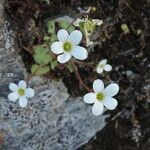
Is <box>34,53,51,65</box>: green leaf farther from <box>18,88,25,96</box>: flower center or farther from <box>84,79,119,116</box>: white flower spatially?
<box>84,79,119,116</box>: white flower

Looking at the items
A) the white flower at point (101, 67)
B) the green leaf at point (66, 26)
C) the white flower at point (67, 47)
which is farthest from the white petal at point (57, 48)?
the white flower at point (101, 67)

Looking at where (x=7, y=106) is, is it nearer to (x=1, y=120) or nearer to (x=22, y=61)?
(x=1, y=120)

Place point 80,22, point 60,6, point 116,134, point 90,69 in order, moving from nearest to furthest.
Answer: point 80,22
point 60,6
point 90,69
point 116,134

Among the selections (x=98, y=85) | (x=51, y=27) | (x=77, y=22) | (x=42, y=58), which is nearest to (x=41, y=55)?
(x=42, y=58)

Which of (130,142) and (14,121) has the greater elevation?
(14,121)

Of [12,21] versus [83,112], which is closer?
[12,21]

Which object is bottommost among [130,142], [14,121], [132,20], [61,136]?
[130,142]

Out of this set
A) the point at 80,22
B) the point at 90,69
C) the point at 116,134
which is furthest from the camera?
the point at 116,134

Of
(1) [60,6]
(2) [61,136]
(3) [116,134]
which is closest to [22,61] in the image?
(1) [60,6]
